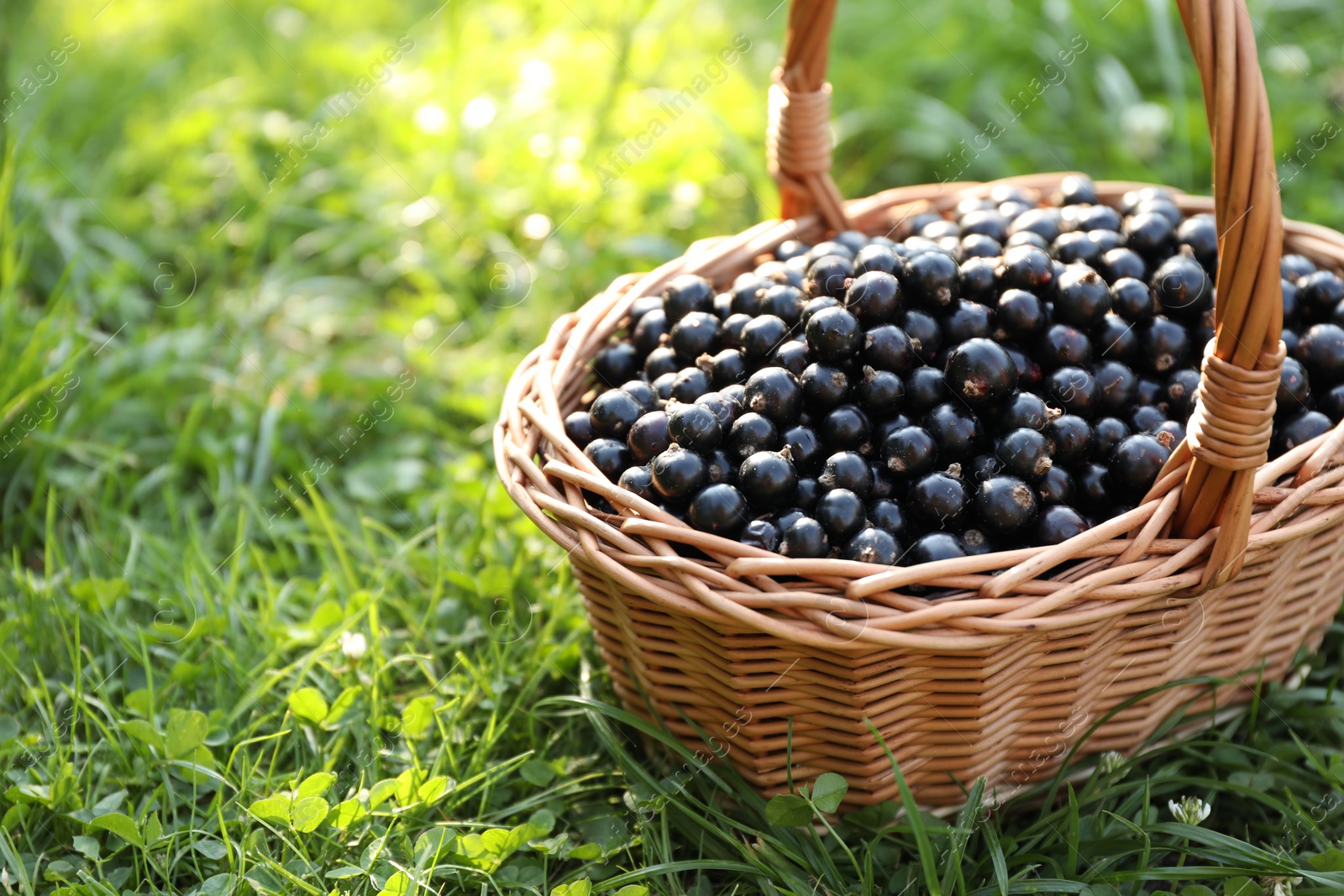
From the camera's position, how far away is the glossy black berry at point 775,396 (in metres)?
1.51

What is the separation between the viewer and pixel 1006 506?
4.54 ft

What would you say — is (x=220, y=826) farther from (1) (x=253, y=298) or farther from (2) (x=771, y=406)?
(1) (x=253, y=298)

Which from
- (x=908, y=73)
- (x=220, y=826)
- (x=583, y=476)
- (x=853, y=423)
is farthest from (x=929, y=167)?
(x=220, y=826)

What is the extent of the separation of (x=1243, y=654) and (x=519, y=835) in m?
1.16

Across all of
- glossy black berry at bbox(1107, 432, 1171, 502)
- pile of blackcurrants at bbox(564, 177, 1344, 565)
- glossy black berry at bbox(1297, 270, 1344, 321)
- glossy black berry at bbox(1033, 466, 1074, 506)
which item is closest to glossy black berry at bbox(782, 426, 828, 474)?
pile of blackcurrants at bbox(564, 177, 1344, 565)

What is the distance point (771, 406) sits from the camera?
4.97 feet

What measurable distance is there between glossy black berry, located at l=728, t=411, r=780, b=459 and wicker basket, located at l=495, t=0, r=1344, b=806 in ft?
0.62

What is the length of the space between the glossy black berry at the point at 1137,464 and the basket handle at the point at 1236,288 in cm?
14

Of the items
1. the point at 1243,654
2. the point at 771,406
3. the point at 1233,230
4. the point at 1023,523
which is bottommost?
the point at 1243,654

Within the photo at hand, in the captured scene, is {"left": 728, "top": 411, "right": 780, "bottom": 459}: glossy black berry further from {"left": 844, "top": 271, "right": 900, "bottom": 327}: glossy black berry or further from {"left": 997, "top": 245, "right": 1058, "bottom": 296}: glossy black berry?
{"left": 997, "top": 245, "right": 1058, "bottom": 296}: glossy black berry

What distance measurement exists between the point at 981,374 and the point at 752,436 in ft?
1.14

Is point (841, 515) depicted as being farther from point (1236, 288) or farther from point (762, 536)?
point (1236, 288)

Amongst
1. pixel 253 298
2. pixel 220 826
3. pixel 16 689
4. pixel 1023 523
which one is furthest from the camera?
pixel 253 298

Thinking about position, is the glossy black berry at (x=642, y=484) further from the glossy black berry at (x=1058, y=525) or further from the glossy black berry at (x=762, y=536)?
the glossy black berry at (x=1058, y=525)
